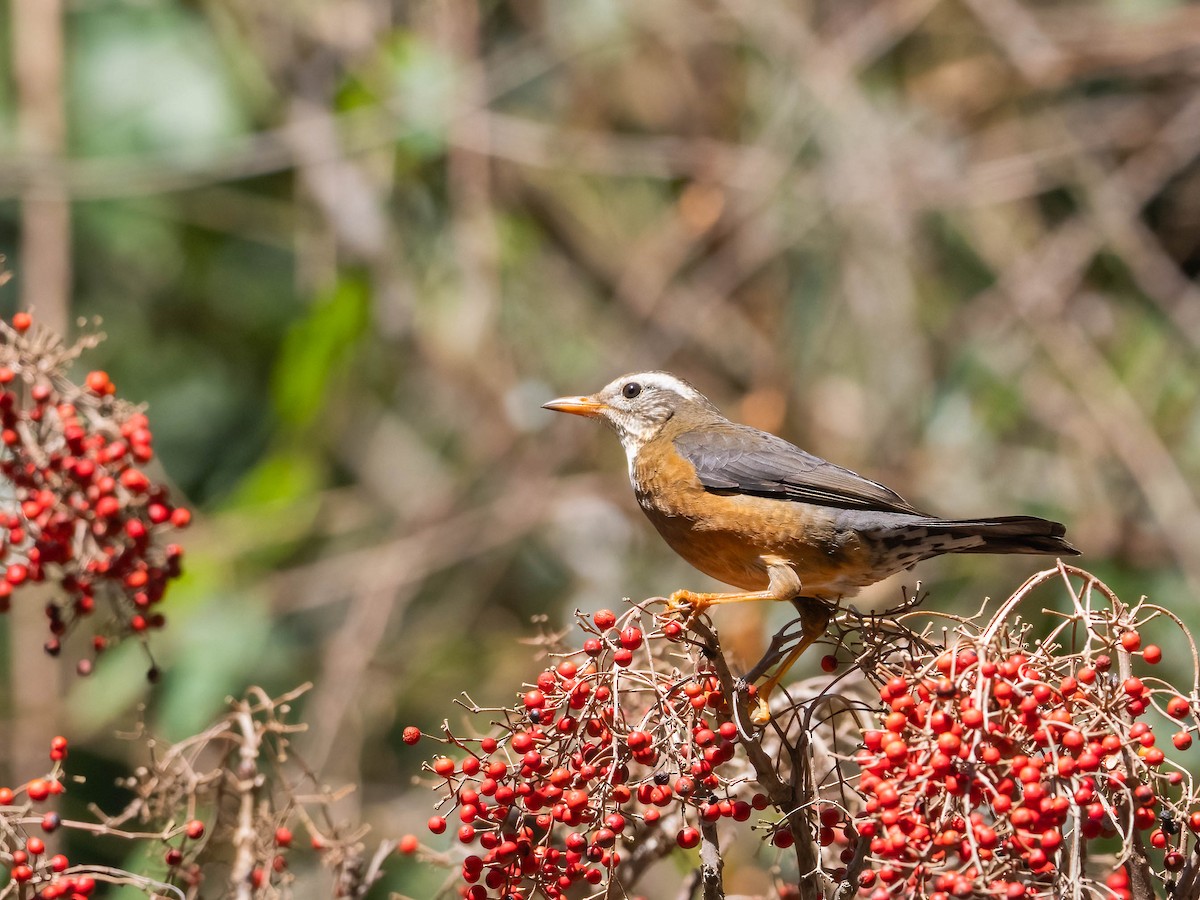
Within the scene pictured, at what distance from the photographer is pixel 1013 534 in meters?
4.02

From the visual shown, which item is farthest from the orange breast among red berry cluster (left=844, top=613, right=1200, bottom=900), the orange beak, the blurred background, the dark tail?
the blurred background

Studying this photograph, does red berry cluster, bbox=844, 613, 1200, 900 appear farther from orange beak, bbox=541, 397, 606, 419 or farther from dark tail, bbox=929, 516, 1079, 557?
orange beak, bbox=541, 397, 606, 419

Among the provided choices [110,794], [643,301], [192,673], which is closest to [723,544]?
[192,673]

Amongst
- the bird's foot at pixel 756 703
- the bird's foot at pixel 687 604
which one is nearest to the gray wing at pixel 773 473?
the bird's foot at pixel 687 604

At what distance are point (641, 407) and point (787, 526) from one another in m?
1.28

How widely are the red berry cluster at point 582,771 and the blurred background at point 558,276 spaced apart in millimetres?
4093

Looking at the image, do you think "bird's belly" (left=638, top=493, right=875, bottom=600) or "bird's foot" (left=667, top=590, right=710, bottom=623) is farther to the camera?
"bird's belly" (left=638, top=493, right=875, bottom=600)

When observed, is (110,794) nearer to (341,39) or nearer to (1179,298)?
(341,39)

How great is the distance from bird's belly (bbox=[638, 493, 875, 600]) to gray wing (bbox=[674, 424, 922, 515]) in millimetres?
51

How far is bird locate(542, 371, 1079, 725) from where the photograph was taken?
13.9 ft

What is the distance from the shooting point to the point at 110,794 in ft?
26.4

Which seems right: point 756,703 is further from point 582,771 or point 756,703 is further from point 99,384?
point 99,384

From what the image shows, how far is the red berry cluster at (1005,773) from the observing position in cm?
262

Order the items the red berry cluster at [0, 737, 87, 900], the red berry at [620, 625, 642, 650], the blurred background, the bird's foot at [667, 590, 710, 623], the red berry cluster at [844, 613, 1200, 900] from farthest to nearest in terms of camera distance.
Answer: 1. the blurred background
2. the bird's foot at [667, 590, 710, 623]
3. the red berry at [620, 625, 642, 650]
4. the red berry cluster at [0, 737, 87, 900]
5. the red berry cluster at [844, 613, 1200, 900]
